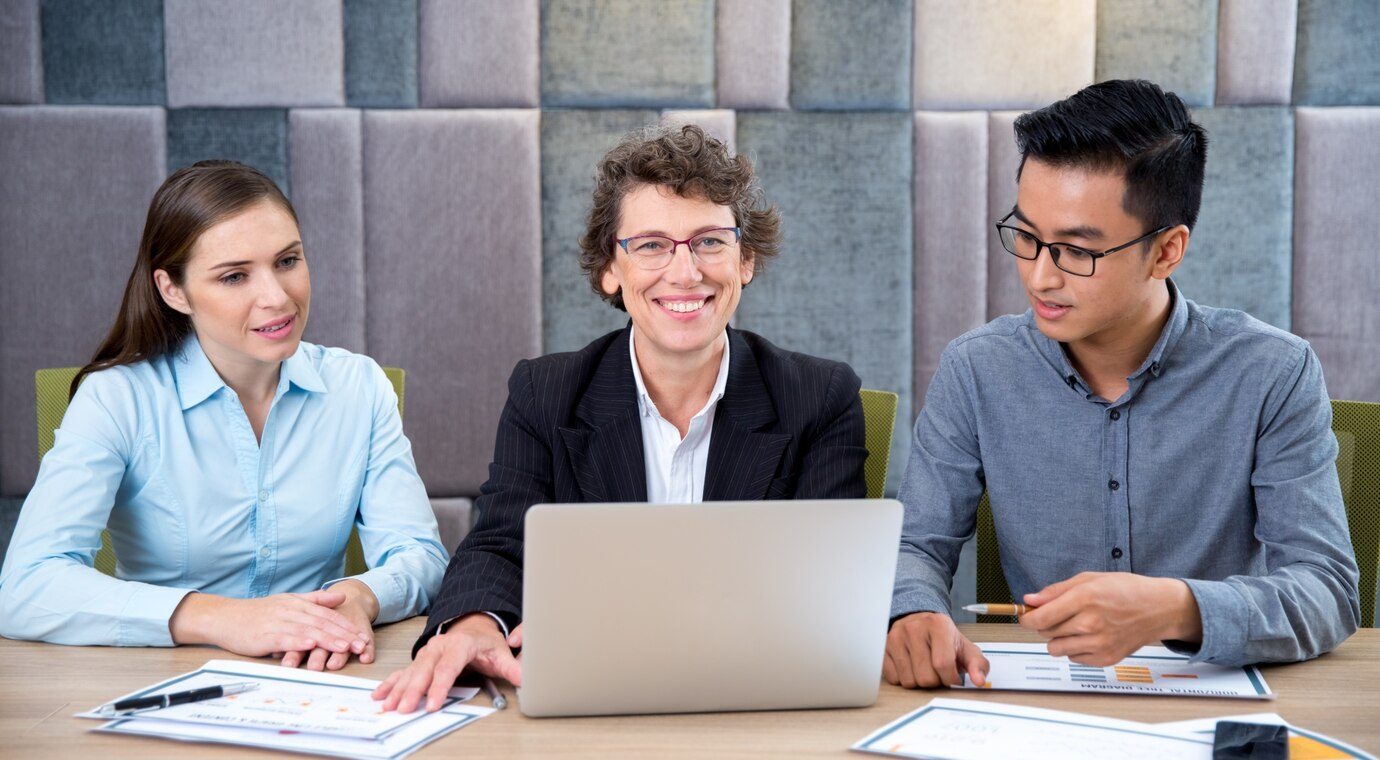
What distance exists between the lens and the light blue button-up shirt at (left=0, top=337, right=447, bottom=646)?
1.73m

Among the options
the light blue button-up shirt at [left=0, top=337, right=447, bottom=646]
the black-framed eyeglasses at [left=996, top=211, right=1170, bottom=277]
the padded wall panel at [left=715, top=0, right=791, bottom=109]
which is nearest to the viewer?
the black-framed eyeglasses at [left=996, top=211, right=1170, bottom=277]

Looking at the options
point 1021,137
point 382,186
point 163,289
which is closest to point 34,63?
point 382,186

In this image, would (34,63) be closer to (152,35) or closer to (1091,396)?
(152,35)

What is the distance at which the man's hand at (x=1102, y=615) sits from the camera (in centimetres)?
132

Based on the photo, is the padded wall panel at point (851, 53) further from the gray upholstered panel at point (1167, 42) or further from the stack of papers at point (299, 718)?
the stack of papers at point (299, 718)

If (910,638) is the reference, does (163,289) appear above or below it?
above

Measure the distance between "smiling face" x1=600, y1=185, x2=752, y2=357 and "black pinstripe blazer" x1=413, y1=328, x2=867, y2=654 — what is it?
4.1 inches

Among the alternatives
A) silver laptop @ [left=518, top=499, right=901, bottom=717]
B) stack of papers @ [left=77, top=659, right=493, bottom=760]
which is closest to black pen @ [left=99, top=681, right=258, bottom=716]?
stack of papers @ [left=77, top=659, right=493, bottom=760]

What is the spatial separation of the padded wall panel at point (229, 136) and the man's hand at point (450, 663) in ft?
5.85

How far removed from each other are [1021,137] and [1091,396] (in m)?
0.39

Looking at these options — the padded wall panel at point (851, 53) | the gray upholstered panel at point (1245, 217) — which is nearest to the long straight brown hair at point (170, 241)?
the padded wall panel at point (851, 53)

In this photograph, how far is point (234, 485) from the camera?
1904 mm

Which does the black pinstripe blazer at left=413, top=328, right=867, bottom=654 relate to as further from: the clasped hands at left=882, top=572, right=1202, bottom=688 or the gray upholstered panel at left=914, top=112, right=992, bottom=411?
the gray upholstered panel at left=914, top=112, right=992, bottom=411

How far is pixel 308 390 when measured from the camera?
78.1 inches
